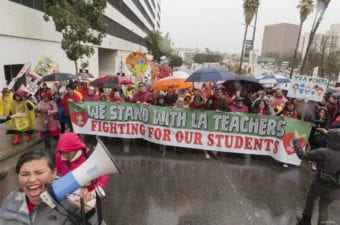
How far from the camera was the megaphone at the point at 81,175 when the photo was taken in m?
1.50

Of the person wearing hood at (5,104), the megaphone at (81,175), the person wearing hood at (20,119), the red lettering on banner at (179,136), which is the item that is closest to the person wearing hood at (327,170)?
the megaphone at (81,175)

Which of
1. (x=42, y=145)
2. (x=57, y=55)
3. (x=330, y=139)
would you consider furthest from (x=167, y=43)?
(x=330, y=139)

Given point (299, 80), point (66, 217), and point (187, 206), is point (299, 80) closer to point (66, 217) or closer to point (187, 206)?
point (187, 206)

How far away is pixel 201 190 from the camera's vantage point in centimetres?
527

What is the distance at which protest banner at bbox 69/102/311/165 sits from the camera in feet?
21.3

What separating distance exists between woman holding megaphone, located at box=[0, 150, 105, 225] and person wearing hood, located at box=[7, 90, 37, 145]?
612 cm

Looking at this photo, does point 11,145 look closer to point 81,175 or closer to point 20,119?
point 20,119

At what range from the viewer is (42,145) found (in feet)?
24.8

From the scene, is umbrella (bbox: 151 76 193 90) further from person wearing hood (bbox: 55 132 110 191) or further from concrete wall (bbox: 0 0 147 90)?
concrete wall (bbox: 0 0 147 90)

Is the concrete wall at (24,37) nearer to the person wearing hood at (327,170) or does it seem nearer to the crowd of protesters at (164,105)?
the crowd of protesters at (164,105)

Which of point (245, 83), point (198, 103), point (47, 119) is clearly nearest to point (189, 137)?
point (198, 103)

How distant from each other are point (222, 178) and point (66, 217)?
4.64 metres

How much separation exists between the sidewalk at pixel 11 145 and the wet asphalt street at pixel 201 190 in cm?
41

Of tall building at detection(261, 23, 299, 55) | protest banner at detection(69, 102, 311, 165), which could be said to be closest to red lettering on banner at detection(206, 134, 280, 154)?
protest banner at detection(69, 102, 311, 165)
